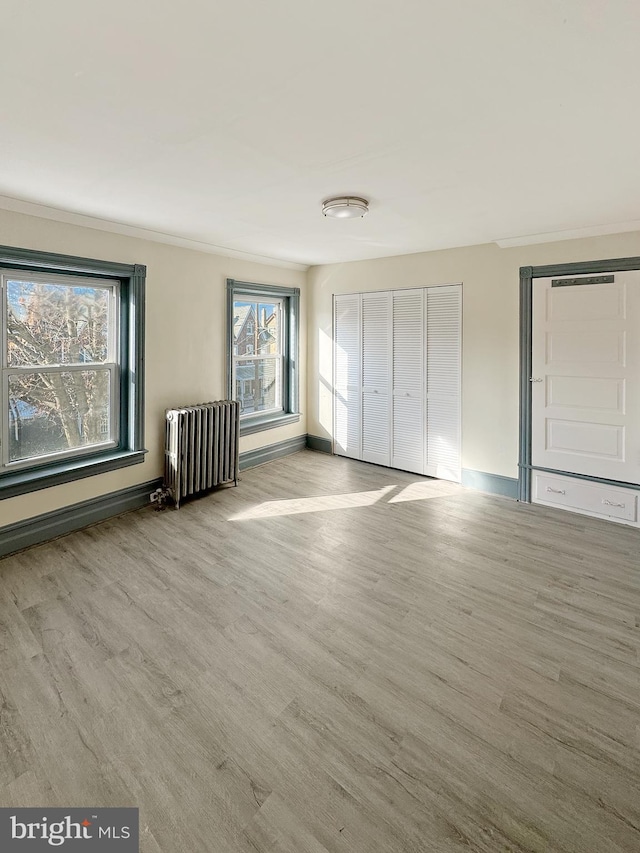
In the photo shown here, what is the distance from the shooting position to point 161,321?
13.8 feet

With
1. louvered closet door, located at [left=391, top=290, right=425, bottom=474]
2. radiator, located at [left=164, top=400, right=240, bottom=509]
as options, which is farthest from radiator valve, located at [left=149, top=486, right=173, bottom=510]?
louvered closet door, located at [left=391, top=290, right=425, bottom=474]

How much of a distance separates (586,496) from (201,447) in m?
3.64

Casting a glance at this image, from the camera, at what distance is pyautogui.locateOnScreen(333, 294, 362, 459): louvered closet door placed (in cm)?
555

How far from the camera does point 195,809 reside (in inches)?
57.4

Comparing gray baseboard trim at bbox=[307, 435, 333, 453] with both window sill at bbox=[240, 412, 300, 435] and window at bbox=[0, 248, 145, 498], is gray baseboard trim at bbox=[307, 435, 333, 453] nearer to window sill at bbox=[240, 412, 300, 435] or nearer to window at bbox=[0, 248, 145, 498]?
window sill at bbox=[240, 412, 300, 435]

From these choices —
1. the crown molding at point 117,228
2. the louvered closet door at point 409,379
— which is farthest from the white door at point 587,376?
the crown molding at point 117,228

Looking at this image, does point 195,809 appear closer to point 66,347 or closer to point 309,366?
point 66,347

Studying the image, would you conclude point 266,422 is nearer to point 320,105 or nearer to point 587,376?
point 587,376

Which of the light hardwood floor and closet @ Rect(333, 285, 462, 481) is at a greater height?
closet @ Rect(333, 285, 462, 481)

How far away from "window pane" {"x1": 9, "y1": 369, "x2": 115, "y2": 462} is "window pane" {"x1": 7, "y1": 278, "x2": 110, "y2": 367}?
14 centimetres

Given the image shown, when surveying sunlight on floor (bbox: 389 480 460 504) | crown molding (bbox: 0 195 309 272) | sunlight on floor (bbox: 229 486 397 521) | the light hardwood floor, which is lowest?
the light hardwood floor

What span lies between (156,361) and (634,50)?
3.84 metres

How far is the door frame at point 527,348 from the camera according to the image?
3.82m

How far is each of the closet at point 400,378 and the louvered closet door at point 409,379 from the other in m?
0.01
